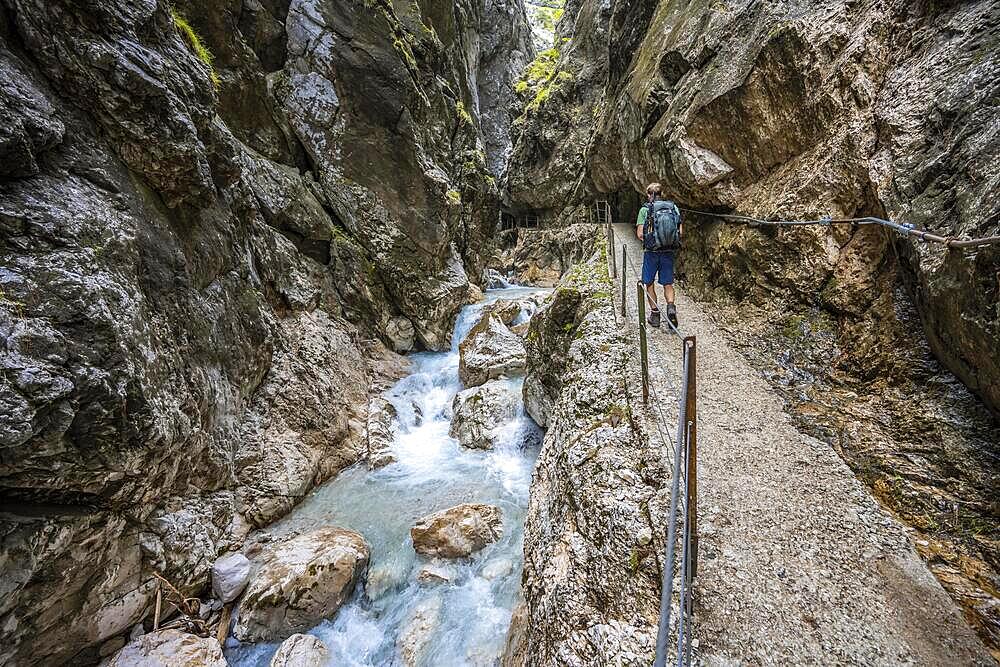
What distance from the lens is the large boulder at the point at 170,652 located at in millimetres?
4613

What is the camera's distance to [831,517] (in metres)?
3.27

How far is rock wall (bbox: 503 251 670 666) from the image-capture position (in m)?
3.03

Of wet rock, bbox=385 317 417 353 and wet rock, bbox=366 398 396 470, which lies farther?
wet rock, bbox=385 317 417 353

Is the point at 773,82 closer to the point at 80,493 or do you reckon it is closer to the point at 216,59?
the point at 80,493

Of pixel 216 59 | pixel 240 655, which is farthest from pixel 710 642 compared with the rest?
pixel 216 59

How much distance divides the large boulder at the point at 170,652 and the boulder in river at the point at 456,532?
9.42ft

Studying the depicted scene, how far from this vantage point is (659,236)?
5.66m

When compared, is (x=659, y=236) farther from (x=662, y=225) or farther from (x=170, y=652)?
(x=170, y=652)

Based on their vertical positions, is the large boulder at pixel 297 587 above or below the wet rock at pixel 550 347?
below

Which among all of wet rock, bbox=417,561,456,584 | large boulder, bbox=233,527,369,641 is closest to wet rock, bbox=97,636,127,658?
large boulder, bbox=233,527,369,641

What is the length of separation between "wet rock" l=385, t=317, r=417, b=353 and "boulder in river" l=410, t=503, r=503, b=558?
8570mm

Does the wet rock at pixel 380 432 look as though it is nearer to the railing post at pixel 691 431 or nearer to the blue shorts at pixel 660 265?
the blue shorts at pixel 660 265

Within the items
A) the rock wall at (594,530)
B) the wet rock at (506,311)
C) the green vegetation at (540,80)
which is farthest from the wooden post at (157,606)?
the green vegetation at (540,80)

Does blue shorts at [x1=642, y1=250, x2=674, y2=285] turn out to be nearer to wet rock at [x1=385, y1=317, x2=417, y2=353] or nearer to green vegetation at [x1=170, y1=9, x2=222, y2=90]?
green vegetation at [x1=170, y1=9, x2=222, y2=90]
